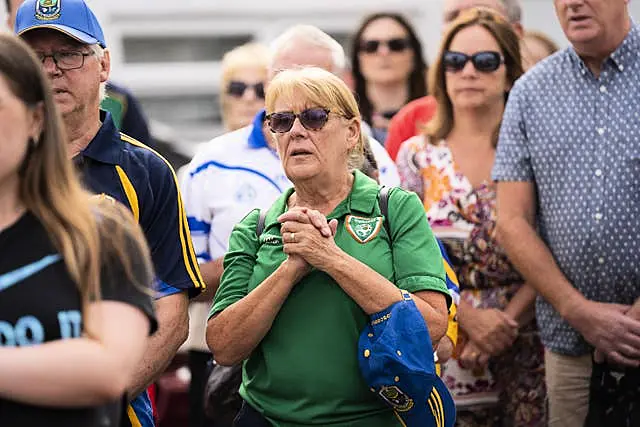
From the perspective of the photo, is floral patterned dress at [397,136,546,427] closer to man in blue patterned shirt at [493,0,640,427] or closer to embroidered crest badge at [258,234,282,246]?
man in blue patterned shirt at [493,0,640,427]

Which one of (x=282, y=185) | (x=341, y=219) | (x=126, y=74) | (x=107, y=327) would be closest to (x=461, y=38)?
(x=282, y=185)

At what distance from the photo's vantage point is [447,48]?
21.1 feet

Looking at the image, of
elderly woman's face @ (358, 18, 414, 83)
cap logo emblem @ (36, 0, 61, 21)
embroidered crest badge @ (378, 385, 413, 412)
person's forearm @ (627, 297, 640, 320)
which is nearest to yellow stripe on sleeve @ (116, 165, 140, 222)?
cap logo emblem @ (36, 0, 61, 21)

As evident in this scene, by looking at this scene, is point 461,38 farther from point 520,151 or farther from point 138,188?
point 138,188

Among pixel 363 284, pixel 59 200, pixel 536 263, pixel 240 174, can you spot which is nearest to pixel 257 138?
pixel 240 174

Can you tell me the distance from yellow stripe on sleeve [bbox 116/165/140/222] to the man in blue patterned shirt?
213cm

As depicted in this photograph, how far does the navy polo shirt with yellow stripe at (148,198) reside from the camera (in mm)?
4281

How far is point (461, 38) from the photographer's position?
636 cm

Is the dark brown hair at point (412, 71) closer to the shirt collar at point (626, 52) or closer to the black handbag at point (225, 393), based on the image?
the shirt collar at point (626, 52)

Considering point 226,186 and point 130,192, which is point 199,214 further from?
Answer: point 130,192

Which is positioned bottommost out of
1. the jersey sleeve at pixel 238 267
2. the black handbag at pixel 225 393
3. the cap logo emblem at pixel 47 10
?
the black handbag at pixel 225 393

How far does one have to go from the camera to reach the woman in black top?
112 inches

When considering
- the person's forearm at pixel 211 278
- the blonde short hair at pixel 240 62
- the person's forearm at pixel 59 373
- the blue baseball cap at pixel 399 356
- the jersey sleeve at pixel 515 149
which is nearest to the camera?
the person's forearm at pixel 59 373

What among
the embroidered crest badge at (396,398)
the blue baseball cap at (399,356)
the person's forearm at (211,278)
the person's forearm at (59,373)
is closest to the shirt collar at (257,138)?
the person's forearm at (211,278)
